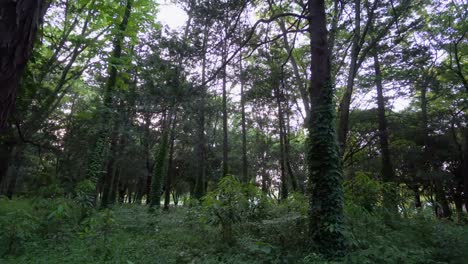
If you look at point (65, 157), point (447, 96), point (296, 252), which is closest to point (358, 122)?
point (447, 96)

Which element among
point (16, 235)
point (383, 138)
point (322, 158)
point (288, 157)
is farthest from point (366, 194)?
point (288, 157)

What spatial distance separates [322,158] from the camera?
207 inches

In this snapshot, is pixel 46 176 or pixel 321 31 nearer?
pixel 321 31

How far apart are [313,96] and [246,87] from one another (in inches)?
508

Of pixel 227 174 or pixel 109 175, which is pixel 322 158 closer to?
pixel 227 174

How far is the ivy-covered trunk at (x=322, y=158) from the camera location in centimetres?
484

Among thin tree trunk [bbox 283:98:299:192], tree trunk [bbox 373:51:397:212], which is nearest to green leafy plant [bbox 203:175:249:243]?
tree trunk [bbox 373:51:397:212]

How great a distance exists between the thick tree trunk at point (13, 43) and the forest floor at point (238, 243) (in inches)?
146

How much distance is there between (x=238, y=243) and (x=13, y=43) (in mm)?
4791

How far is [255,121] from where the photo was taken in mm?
23906

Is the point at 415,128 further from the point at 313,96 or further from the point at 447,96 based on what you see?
the point at 313,96

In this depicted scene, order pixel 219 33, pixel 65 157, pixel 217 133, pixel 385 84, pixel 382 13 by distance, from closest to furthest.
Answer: pixel 219 33 < pixel 382 13 < pixel 65 157 < pixel 385 84 < pixel 217 133

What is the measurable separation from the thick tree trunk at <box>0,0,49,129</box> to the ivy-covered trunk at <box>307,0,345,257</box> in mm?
4591

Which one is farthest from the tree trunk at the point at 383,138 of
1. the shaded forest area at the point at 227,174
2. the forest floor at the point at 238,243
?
the forest floor at the point at 238,243
